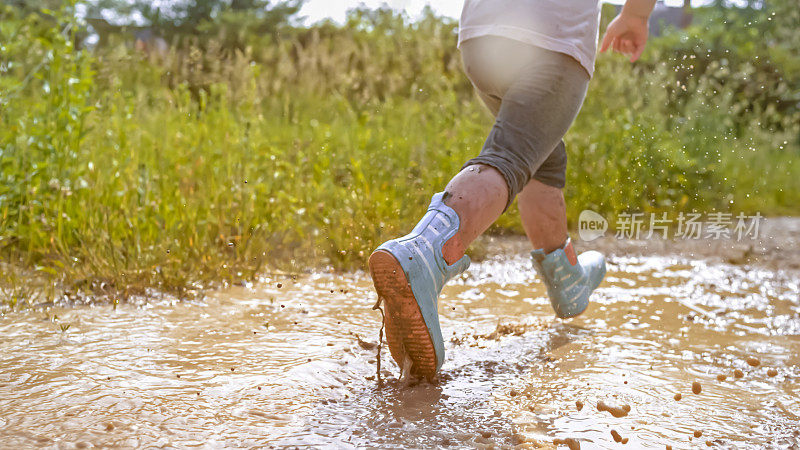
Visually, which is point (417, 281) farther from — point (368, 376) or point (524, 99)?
point (524, 99)

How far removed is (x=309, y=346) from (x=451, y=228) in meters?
0.63

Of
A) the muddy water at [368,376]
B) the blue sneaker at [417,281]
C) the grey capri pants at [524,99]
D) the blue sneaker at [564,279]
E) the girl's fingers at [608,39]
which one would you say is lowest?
the muddy water at [368,376]

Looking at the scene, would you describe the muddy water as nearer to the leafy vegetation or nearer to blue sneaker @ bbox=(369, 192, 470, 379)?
blue sneaker @ bbox=(369, 192, 470, 379)

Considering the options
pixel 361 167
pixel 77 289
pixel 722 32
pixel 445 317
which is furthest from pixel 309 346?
pixel 722 32

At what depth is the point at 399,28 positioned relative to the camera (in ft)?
28.1

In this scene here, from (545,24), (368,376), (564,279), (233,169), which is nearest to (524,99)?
(545,24)

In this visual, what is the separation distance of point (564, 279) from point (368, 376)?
2.50ft

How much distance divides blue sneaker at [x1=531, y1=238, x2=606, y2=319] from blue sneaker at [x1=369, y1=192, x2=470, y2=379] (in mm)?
627

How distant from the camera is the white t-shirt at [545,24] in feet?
5.96

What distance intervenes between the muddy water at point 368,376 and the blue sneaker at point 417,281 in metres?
0.12

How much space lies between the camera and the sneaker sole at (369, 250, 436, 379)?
151 centimetres

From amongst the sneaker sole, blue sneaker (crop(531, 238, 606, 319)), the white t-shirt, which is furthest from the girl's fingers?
the sneaker sole

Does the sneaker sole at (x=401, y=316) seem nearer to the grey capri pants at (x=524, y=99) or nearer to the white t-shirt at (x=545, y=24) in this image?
the grey capri pants at (x=524, y=99)

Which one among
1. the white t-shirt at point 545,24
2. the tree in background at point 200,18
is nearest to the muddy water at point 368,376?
the white t-shirt at point 545,24
